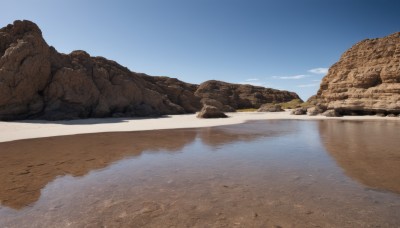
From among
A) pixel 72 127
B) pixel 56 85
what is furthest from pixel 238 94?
Result: pixel 72 127

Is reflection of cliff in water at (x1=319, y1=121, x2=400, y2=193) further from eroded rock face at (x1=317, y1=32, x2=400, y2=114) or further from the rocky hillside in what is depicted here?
the rocky hillside

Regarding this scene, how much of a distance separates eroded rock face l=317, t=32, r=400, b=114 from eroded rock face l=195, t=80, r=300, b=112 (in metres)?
28.5

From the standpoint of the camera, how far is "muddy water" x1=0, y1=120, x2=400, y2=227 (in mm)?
3506

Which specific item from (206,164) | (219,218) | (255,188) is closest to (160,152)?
(206,164)

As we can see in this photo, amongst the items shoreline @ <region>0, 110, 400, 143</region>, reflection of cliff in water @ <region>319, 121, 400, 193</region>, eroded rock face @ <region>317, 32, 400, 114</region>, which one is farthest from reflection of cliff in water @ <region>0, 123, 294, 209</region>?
eroded rock face @ <region>317, 32, 400, 114</region>

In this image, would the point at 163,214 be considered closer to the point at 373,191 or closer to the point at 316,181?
the point at 316,181

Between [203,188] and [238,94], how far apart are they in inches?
2830

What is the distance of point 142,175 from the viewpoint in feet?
19.2

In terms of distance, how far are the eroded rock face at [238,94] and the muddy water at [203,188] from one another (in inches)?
1970

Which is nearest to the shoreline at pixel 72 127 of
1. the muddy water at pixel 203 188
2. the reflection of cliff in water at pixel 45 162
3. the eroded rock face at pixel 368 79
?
the reflection of cliff in water at pixel 45 162

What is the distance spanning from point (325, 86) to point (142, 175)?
35.7 m

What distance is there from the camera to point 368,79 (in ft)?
92.7

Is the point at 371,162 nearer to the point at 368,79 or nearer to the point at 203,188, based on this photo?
the point at 203,188

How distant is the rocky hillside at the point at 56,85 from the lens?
72.4 feet
